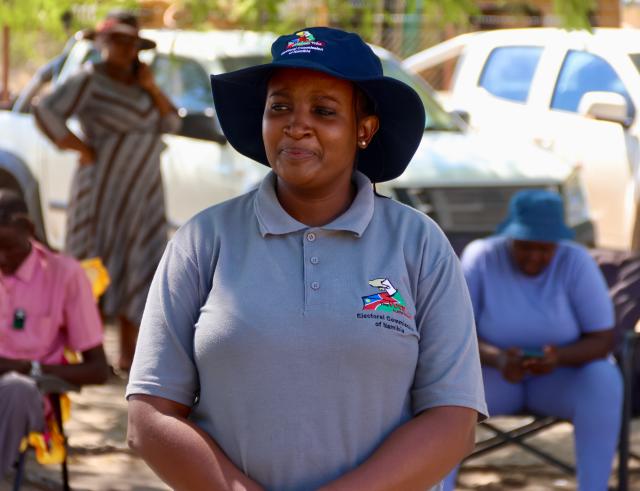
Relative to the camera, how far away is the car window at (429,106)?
8883 millimetres

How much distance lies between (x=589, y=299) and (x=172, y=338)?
296 centimetres

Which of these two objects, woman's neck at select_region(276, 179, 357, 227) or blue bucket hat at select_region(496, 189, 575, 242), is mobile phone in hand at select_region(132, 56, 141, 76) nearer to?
blue bucket hat at select_region(496, 189, 575, 242)

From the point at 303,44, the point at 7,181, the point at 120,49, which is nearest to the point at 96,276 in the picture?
the point at 120,49

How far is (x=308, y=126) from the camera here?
248 cm

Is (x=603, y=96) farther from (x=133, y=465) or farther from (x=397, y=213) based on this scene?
(x=397, y=213)

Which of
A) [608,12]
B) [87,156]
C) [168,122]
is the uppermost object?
[608,12]

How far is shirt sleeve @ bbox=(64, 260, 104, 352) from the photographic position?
4.84m

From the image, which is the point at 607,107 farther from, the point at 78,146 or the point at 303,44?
the point at 303,44

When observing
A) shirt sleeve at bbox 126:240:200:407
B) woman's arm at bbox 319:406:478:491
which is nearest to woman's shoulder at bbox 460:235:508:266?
woman's arm at bbox 319:406:478:491

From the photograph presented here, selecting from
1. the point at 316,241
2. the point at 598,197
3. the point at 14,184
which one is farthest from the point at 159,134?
the point at 316,241

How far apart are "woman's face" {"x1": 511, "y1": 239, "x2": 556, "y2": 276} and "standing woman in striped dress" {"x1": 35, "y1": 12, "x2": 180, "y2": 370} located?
274 centimetres

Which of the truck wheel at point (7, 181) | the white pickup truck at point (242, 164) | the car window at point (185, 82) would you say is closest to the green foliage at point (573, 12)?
the white pickup truck at point (242, 164)

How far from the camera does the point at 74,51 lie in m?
9.03

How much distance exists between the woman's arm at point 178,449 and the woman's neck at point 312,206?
413mm
